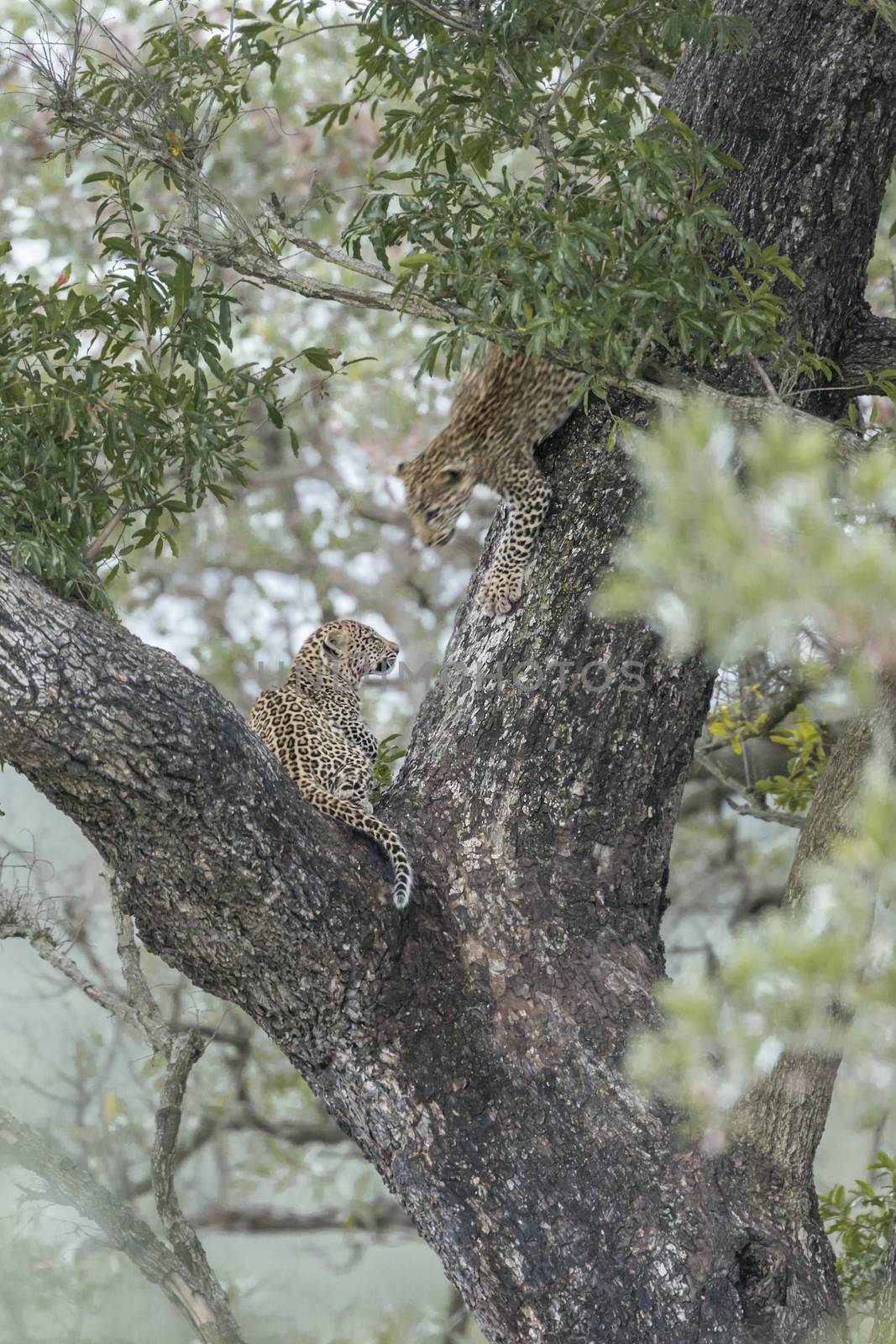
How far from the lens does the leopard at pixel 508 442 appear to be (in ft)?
13.6

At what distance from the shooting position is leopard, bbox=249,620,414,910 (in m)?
3.80

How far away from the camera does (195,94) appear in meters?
4.09

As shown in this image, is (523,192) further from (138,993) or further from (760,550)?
(138,993)

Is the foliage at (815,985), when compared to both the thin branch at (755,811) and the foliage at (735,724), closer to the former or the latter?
the thin branch at (755,811)

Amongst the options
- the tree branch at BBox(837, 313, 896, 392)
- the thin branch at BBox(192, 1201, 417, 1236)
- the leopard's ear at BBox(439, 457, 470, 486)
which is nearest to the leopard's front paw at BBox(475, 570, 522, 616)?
the leopard's ear at BBox(439, 457, 470, 486)

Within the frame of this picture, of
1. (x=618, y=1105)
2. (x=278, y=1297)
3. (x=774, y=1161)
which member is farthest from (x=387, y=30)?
(x=278, y=1297)

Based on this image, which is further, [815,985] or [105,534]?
[105,534]

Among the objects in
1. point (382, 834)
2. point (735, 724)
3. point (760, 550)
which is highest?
point (735, 724)

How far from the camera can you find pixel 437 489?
4.61 m

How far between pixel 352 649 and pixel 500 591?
53.1 inches

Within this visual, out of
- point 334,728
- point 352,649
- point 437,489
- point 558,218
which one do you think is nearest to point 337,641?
point 352,649

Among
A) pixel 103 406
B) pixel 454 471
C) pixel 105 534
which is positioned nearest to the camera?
pixel 103 406

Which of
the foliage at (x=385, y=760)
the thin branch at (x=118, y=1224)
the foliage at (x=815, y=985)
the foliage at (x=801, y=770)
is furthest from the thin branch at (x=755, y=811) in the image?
the foliage at (x=815, y=985)

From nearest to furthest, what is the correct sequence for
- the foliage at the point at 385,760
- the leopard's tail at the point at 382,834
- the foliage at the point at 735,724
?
the leopard's tail at the point at 382,834, the foliage at the point at 385,760, the foliage at the point at 735,724
